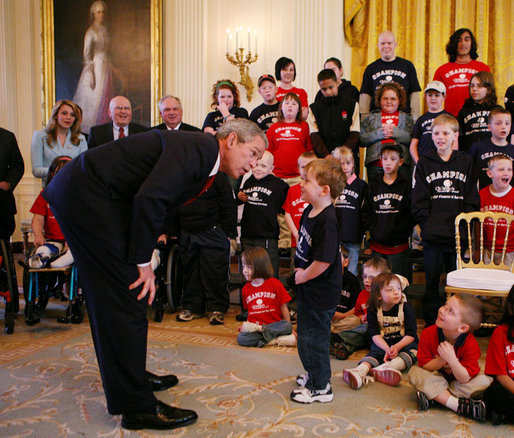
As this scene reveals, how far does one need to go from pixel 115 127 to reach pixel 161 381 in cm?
319

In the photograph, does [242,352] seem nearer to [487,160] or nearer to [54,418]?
[54,418]

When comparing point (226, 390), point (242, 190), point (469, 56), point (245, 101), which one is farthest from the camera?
point (245, 101)

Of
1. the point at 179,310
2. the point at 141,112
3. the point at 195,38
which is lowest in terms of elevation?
the point at 179,310

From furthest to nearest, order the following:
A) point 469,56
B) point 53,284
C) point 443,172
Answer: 1. point 469,56
2. point 53,284
3. point 443,172

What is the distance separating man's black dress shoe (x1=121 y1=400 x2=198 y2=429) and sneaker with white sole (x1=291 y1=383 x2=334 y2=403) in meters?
0.56

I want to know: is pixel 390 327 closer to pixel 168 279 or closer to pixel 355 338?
pixel 355 338

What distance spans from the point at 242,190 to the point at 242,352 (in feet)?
5.50

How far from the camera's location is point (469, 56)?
5.26 meters

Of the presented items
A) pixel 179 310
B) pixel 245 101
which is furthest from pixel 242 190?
Result: pixel 245 101

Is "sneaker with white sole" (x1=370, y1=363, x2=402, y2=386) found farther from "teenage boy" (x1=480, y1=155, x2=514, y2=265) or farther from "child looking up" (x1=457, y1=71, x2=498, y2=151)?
"child looking up" (x1=457, y1=71, x2=498, y2=151)

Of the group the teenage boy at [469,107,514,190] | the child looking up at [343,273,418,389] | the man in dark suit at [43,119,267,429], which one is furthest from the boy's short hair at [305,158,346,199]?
the teenage boy at [469,107,514,190]

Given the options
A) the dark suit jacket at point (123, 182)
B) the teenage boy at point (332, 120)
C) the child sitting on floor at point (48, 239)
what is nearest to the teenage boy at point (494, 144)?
the teenage boy at point (332, 120)

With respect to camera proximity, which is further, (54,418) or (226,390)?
(226,390)

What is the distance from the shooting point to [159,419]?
2184mm
